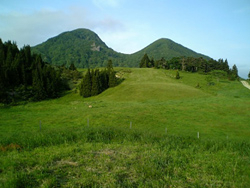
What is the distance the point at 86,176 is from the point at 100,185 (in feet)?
2.23

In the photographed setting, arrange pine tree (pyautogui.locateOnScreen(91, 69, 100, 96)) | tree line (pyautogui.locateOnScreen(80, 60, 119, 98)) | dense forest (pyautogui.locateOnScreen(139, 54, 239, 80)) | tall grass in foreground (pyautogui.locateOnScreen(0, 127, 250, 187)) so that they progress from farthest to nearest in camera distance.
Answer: dense forest (pyautogui.locateOnScreen(139, 54, 239, 80))
pine tree (pyautogui.locateOnScreen(91, 69, 100, 96))
tree line (pyautogui.locateOnScreen(80, 60, 119, 98))
tall grass in foreground (pyautogui.locateOnScreen(0, 127, 250, 187))

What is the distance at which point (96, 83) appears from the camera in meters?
71.4

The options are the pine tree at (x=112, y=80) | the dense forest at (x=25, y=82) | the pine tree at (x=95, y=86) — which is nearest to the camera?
the dense forest at (x=25, y=82)

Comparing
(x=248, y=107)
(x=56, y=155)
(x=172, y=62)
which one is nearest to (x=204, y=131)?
(x=248, y=107)

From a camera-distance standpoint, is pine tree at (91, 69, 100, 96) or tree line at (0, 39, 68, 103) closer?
tree line at (0, 39, 68, 103)

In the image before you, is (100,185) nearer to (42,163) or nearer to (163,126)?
(42,163)

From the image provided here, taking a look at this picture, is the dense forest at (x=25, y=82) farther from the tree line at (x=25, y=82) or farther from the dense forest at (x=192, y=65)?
the dense forest at (x=192, y=65)

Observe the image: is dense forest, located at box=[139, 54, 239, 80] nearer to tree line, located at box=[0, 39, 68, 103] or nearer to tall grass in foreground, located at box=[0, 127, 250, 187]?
tree line, located at box=[0, 39, 68, 103]

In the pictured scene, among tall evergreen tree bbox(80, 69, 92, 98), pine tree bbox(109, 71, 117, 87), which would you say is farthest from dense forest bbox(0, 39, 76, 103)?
pine tree bbox(109, 71, 117, 87)

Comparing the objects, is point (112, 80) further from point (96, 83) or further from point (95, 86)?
point (95, 86)

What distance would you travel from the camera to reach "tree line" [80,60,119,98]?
69.0 metres

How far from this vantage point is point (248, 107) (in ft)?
120

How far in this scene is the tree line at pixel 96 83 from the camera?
69000mm

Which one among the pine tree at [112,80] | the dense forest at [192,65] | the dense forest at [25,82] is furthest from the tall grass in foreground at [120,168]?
the dense forest at [192,65]
